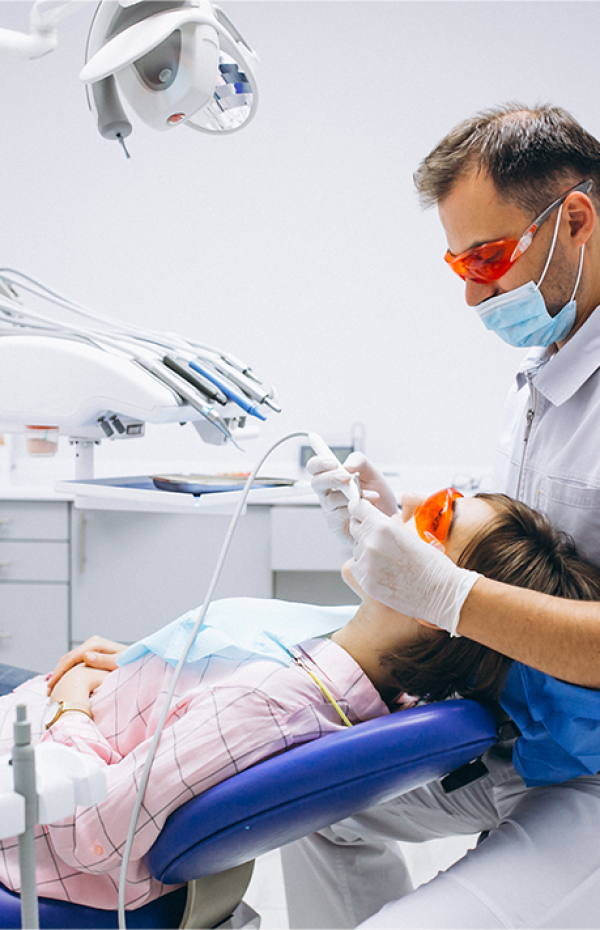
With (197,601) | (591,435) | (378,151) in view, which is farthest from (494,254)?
(378,151)

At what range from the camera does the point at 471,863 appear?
0.98 m

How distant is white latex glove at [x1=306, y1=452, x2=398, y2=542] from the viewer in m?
1.14

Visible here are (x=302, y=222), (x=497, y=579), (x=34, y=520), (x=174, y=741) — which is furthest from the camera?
(x=302, y=222)

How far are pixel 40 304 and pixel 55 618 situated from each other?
1.53 metres

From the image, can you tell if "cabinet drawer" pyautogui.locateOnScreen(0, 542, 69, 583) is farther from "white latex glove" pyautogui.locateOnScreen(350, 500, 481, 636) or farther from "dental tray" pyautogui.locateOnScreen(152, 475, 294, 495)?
"white latex glove" pyautogui.locateOnScreen(350, 500, 481, 636)

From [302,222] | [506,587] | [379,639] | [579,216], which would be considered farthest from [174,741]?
[302,222]

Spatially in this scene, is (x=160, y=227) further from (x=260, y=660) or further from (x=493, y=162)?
(x=260, y=660)

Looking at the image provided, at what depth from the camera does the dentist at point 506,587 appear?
931 mm

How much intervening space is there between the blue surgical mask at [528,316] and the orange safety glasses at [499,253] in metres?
0.04

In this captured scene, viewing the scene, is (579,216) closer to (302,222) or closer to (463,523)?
(463,523)

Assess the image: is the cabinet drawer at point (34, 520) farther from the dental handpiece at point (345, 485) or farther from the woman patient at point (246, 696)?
the dental handpiece at point (345, 485)

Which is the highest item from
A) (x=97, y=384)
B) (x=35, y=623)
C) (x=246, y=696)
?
(x=97, y=384)

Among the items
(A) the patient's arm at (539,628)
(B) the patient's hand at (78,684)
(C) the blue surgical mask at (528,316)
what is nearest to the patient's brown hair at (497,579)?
(A) the patient's arm at (539,628)

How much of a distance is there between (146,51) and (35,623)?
90.1 inches
